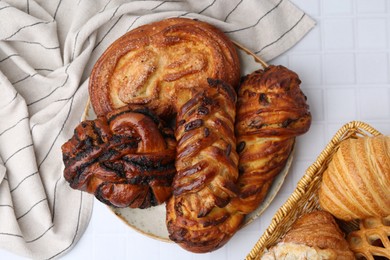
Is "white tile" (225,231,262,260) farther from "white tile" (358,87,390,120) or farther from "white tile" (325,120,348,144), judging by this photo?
"white tile" (358,87,390,120)

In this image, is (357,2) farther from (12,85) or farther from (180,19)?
(12,85)

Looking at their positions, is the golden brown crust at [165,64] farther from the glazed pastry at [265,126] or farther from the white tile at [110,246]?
the white tile at [110,246]

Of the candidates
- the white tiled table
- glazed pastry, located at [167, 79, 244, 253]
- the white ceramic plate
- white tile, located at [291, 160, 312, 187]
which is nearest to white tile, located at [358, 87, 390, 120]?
the white tiled table

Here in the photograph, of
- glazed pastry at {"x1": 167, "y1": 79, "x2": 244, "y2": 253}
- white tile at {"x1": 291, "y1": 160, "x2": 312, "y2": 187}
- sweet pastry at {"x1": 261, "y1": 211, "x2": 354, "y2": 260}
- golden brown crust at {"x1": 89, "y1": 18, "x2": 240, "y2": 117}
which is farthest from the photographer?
white tile at {"x1": 291, "y1": 160, "x2": 312, "y2": 187}

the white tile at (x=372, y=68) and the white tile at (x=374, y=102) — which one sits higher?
the white tile at (x=372, y=68)

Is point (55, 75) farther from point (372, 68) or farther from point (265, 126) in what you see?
point (372, 68)

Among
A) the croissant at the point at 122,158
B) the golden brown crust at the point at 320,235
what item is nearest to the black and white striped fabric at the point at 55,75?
the croissant at the point at 122,158

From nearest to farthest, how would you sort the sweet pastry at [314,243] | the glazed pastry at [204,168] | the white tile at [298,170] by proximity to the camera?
the sweet pastry at [314,243] → the glazed pastry at [204,168] → the white tile at [298,170]
